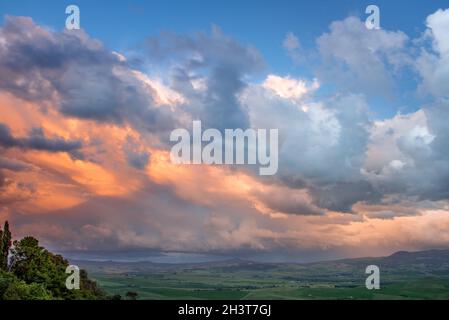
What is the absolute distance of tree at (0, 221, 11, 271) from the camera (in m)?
127

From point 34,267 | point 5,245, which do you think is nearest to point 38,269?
point 34,267

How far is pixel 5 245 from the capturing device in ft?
433

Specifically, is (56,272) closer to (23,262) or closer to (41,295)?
(23,262)

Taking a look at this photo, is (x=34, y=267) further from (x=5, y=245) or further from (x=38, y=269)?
(x=5, y=245)

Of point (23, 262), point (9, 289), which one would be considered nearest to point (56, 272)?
point (23, 262)

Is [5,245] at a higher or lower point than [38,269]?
higher

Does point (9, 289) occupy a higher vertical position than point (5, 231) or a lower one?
lower

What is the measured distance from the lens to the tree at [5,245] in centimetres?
12744
